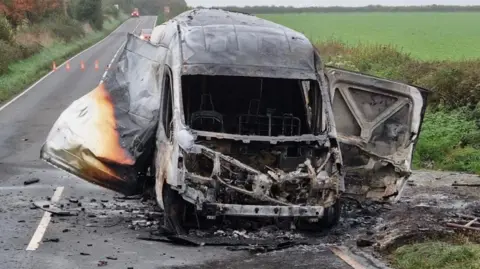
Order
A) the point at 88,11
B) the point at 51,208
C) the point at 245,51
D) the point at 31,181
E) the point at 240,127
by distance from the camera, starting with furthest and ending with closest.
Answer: the point at 88,11 < the point at 31,181 < the point at 240,127 < the point at 51,208 < the point at 245,51

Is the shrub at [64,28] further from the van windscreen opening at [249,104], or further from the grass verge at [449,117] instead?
the van windscreen opening at [249,104]

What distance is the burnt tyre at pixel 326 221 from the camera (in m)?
9.73

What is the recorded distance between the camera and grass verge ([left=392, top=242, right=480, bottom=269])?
7.88 m

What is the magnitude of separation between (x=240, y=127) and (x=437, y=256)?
13.9 feet

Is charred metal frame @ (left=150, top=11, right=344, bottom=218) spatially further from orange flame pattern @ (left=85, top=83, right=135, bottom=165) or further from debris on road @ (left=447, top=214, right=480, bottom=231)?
debris on road @ (left=447, top=214, right=480, bottom=231)

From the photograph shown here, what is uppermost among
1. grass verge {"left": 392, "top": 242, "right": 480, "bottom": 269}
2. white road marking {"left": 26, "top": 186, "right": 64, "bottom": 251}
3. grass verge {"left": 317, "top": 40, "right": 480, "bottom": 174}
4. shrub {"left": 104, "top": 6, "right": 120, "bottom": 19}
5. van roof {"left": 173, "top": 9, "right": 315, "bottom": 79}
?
van roof {"left": 173, "top": 9, "right": 315, "bottom": 79}

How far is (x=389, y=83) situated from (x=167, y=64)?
9.87 ft

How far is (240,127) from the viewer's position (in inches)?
456

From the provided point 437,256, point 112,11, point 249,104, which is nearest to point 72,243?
point 249,104

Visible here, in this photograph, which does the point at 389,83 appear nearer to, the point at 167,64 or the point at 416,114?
the point at 416,114

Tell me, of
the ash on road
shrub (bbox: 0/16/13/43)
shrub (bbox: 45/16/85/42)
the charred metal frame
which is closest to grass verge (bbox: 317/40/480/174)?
the ash on road

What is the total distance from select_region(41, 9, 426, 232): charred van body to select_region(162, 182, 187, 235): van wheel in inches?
0.6

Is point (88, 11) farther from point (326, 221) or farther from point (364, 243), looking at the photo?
point (364, 243)

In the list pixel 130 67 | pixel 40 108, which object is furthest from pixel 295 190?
pixel 40 108
